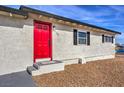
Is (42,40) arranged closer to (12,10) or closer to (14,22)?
(14,22)

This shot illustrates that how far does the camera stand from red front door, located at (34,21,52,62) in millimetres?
6648

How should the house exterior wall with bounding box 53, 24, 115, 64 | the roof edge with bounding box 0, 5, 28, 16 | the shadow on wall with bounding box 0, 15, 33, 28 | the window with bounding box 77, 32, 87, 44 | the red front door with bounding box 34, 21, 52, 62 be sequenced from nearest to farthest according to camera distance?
the roof edge with bounding box 0, 5, 28, 16, the shadow on wall with bounding box 0, 15, 33, 28, the red front door with bounding box 34, 21, 52, 62, the house exterior wall with bounding box 53, 24, 115, 64, the window with bounding box 77, 32, 87, 44

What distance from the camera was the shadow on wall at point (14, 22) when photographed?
532 cm

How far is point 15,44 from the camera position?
5.75m

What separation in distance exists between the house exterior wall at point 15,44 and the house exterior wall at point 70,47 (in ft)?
5.64

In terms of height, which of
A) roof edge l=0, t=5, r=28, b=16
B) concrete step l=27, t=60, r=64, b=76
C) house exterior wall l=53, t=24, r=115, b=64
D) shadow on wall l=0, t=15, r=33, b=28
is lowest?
concrete step l=27, t=60, r=64, b=76

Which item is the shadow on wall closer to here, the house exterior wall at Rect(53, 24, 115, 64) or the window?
the house exterior wall at Rect(53, 24, 115, 64)

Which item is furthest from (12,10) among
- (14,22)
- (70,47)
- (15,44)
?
(70,47)

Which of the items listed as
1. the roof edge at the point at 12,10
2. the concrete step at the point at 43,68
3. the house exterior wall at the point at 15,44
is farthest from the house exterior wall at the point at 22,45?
the concrete step at the point at 43,68

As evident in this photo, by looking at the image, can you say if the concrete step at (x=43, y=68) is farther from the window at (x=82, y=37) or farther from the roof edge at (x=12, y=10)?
the window at (x=82, y=37)

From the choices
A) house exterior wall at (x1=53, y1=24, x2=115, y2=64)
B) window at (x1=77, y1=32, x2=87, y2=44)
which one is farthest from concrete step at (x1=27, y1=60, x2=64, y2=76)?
window at (x1=77, y1=32, x2=87, y2=44)

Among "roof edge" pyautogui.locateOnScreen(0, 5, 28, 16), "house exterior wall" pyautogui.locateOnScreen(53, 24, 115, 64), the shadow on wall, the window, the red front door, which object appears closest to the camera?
"roof edge" pyautogui.locateOnScreen(0, 5, 28, 16)
